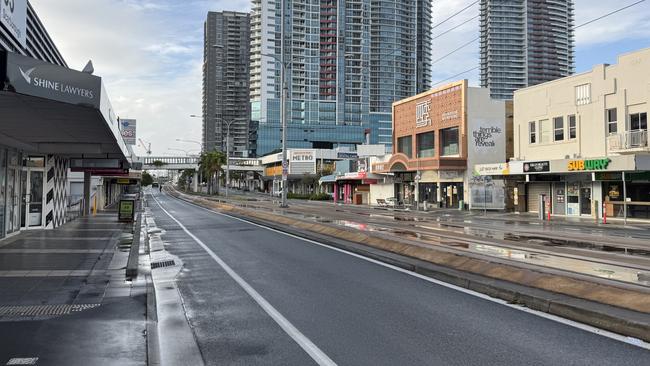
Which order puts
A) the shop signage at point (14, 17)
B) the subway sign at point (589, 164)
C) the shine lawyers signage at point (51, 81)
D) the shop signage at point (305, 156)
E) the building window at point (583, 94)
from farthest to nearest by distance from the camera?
the shop signage at point (305, 156) < the building window at point (583, 94) < the subway sign at point (589, 164) < the shop signage at point (14, 17) < the shine lawyers signage at point (51, 81)

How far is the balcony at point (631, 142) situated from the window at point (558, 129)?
480cm

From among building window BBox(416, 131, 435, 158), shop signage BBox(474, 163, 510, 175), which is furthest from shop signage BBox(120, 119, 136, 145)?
shop signage BBox(474, 163, 510, 175)

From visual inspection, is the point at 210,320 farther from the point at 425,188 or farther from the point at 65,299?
the point at 425,188

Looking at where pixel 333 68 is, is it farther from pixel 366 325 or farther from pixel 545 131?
pixel 366 325

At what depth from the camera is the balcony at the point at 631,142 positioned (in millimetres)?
28641

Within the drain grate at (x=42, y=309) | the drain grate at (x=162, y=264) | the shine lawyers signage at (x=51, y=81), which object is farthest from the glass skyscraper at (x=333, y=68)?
the drain grate at (x=42, y=309)

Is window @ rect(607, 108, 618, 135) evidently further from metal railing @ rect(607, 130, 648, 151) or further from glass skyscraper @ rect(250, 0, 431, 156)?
glass skyscraper @ rect(250, 0, 431, 156)

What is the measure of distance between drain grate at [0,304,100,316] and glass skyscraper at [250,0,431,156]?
515 ft

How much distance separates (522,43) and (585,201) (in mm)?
34348

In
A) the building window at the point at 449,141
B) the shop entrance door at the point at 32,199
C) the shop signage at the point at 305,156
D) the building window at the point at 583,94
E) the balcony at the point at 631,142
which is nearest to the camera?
the shop entrance door at the point at 32,199

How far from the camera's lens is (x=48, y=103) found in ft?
32.4

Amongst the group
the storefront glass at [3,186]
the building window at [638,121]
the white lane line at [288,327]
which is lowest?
the white lane line at [288,327]

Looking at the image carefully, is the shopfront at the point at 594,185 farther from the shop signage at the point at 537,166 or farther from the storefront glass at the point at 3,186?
the storefront glass at the point at 3,186

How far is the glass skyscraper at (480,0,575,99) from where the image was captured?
44906mm
